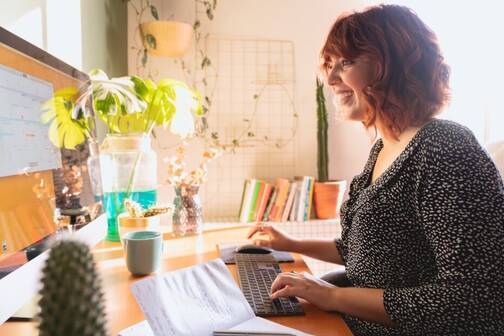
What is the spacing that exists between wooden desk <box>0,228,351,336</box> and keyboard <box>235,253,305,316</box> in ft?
0.07

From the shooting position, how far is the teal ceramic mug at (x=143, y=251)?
3.37 ft

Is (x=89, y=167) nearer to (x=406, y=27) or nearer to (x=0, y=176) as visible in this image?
(x=0, y=176)

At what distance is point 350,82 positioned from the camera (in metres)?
1.07

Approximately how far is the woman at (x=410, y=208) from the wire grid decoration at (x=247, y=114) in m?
1.37

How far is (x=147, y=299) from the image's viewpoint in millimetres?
680

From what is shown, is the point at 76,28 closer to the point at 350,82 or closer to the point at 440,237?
the point at 350,82

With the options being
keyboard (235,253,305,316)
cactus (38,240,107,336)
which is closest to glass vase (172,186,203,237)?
keyboard (235,253,305,316)

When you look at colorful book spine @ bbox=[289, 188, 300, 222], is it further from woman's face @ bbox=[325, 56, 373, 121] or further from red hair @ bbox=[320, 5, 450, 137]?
red hair @ bbox=[320, 5, 450, 137]

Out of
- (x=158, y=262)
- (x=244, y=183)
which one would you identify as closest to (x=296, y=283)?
(x=158, y=262)

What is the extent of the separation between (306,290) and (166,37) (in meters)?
1.73

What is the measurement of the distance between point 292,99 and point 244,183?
594 mm

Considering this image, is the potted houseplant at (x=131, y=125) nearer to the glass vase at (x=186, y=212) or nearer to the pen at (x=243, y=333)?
the glass vase at (x=186, y=212)

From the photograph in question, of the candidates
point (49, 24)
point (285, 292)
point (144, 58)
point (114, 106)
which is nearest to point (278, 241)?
point (285, 292)

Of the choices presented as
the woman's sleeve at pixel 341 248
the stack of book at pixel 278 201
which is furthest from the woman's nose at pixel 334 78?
the stack of book at pixel 278 201
